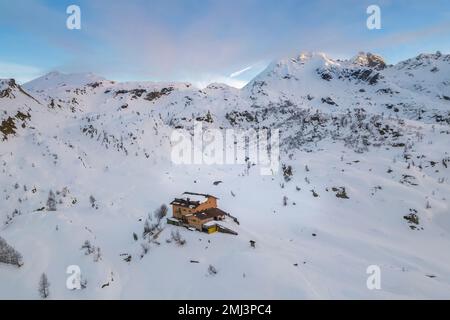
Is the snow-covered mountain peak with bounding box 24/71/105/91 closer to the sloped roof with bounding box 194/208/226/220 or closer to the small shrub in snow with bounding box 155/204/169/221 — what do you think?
the small shrub in snow with bounding box 155/204/169/221

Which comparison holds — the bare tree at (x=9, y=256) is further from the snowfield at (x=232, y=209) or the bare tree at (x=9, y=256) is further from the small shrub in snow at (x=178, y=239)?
the small shrub in snow at (x=178, y=239)

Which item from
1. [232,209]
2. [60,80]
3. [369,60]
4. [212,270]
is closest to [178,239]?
[212,270]

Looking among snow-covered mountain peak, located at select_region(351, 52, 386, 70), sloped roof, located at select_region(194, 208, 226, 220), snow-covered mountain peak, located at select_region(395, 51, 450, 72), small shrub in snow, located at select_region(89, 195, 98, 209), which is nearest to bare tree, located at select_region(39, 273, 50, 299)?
sloped roof, located at select_region(194, 208, 226, 220)

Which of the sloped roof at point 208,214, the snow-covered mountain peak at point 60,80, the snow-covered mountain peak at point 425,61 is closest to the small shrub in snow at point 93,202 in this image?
the sloped roof at point 208,214

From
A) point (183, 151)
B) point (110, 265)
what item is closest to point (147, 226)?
point (110, 265)

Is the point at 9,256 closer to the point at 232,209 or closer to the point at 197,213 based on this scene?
the point at 197,213

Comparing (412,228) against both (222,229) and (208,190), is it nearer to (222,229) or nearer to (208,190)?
(222,229)
